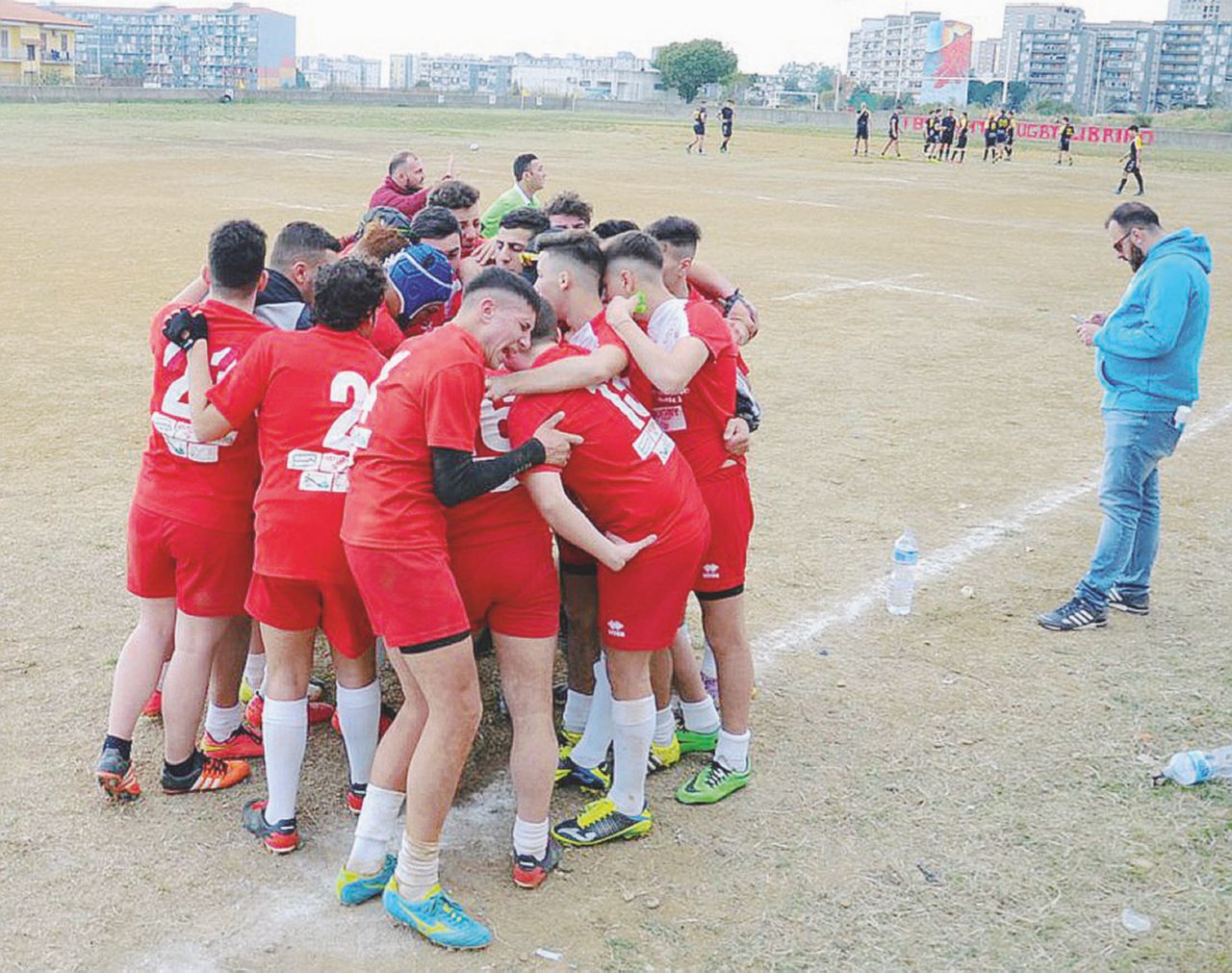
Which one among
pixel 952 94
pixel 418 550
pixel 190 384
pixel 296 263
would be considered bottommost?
pixel 418 550

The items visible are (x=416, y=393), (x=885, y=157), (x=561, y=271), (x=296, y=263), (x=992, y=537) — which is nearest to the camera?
(x=416, y=393)

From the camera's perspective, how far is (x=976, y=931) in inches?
159

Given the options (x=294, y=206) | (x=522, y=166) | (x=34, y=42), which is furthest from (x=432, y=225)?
(x=34, y=42)

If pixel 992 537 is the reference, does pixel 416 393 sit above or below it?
above

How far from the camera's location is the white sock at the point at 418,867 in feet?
12.9

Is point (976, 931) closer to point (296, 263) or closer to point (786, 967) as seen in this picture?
point (786, 967)

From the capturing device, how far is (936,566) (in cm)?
720

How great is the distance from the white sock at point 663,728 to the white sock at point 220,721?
160 centimetres

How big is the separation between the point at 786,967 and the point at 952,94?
117 metres

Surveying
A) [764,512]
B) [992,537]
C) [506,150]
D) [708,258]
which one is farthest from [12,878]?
[506,150]

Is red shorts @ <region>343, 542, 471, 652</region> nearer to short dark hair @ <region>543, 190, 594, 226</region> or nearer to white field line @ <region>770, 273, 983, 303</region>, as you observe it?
short dark hair @ <region>543, 190, 594, 226</region>

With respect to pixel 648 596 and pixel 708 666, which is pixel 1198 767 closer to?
pixel 708 666

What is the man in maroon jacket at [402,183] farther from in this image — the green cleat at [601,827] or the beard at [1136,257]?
the green cleat at [601,827]

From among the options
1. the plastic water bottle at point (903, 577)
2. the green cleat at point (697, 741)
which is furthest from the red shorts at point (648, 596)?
the plastic water bottle at point (903, 577)
